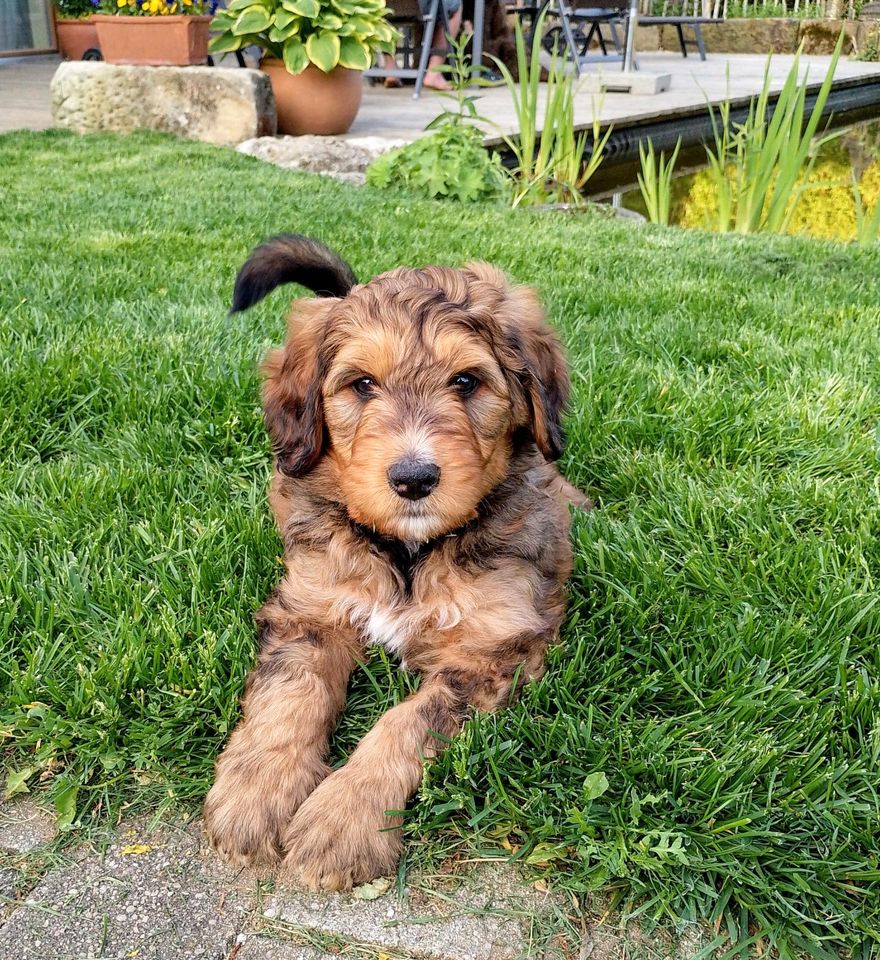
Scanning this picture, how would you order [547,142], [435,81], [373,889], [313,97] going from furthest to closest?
[435,81] → [313,97] → [547,142] → [373,889]

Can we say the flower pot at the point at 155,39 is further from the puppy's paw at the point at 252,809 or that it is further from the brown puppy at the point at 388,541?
the puppy's paw at the point at 252,809

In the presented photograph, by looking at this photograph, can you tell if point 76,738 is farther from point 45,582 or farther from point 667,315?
point 667,315

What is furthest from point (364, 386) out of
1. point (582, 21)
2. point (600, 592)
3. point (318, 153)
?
point (582, 21)

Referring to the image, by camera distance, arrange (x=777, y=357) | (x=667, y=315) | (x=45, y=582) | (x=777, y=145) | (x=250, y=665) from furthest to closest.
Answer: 1. (x=777, y=145)
2. (x=667, y=315)
3. (x=777, y=357)
4. (x=45, y=582)
5. (x=250, y=665)

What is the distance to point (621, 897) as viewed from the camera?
184 centimetres

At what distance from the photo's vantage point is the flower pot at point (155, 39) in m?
9.20

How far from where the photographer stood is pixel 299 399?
2.50 m

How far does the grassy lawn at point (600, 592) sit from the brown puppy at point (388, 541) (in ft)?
0.38

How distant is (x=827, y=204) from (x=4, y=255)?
288 inches

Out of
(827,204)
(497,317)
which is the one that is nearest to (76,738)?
(497,317)

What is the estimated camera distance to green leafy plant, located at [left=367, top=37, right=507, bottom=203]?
759 centimetres

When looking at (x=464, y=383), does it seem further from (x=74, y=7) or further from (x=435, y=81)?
(x=74, y=7)

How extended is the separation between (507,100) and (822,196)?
17.6 feet

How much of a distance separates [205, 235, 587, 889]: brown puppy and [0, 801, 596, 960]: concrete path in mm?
75
